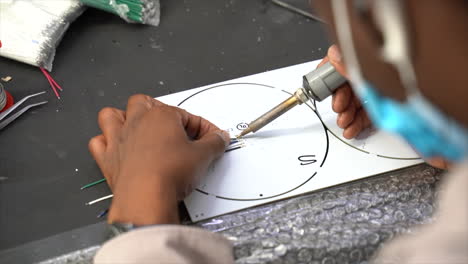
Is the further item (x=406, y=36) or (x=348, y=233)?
(x=348, y=233)

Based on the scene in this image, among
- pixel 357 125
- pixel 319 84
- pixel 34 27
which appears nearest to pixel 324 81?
pixel 319 84

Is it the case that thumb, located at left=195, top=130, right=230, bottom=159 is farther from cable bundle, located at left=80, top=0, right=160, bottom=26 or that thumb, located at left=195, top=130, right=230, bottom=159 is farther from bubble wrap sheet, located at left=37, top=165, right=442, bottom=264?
cable bundle, located at left=80, top=0, right=160, bottom=26

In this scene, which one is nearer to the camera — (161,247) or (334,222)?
(161,247)

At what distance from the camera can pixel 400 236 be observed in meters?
0.67

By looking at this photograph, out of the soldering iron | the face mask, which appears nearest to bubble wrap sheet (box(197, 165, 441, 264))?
the soldering iron

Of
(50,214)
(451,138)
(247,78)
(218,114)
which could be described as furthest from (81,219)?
(451,138)

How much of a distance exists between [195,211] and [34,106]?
363mm

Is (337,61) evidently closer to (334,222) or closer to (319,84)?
(319,84)

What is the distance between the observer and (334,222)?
69 cm

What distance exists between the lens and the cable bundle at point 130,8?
96 centimetres

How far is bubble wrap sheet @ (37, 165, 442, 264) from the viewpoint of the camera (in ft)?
2.14

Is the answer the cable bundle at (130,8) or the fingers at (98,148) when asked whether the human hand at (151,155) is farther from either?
the cable bundle at (130,8)

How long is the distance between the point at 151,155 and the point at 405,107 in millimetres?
352

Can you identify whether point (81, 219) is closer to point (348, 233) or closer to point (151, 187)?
point (151, 187)
